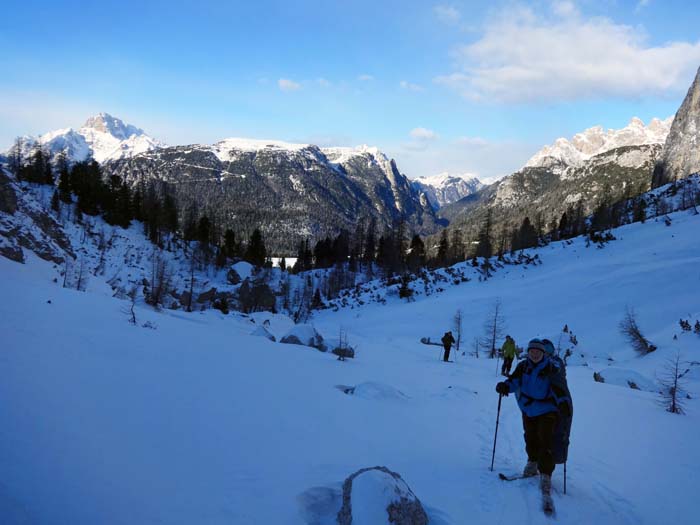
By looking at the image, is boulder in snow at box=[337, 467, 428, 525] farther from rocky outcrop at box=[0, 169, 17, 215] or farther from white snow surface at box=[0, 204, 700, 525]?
rocky outcrop at box=[0, 169, 17, 215]

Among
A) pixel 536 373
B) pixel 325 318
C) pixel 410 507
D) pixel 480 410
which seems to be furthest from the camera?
pixel 325 318

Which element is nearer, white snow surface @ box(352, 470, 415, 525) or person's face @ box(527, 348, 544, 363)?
white snow surface @ box(352, 470, 415, 525)

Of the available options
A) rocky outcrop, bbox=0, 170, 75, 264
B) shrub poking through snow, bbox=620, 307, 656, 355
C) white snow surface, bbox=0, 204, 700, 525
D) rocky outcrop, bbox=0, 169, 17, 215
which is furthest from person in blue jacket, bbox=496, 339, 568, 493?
rocky outcrop, bbox=0, 169, 17, 215

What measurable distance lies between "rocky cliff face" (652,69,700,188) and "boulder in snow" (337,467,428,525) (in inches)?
5517

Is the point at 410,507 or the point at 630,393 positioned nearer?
the point at 410,507

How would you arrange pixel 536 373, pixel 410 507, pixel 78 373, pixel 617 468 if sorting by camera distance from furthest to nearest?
pixel 617 468 < pixel 78 373 < pixel 536 373 < pixel 410 507

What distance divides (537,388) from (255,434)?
3.93m

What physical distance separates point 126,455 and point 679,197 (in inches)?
3081

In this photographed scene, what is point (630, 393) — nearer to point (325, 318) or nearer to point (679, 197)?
point (325, 318)

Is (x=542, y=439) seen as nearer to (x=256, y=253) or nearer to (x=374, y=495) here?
(x=374, y=495)

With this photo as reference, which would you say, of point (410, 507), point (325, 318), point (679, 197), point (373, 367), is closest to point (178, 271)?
point (325, 318)

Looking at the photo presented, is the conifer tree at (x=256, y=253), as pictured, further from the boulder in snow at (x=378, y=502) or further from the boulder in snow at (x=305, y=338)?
the boulder in snow at (x=378, y=502)

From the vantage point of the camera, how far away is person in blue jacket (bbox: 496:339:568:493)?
510cm

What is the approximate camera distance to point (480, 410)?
9484mm
